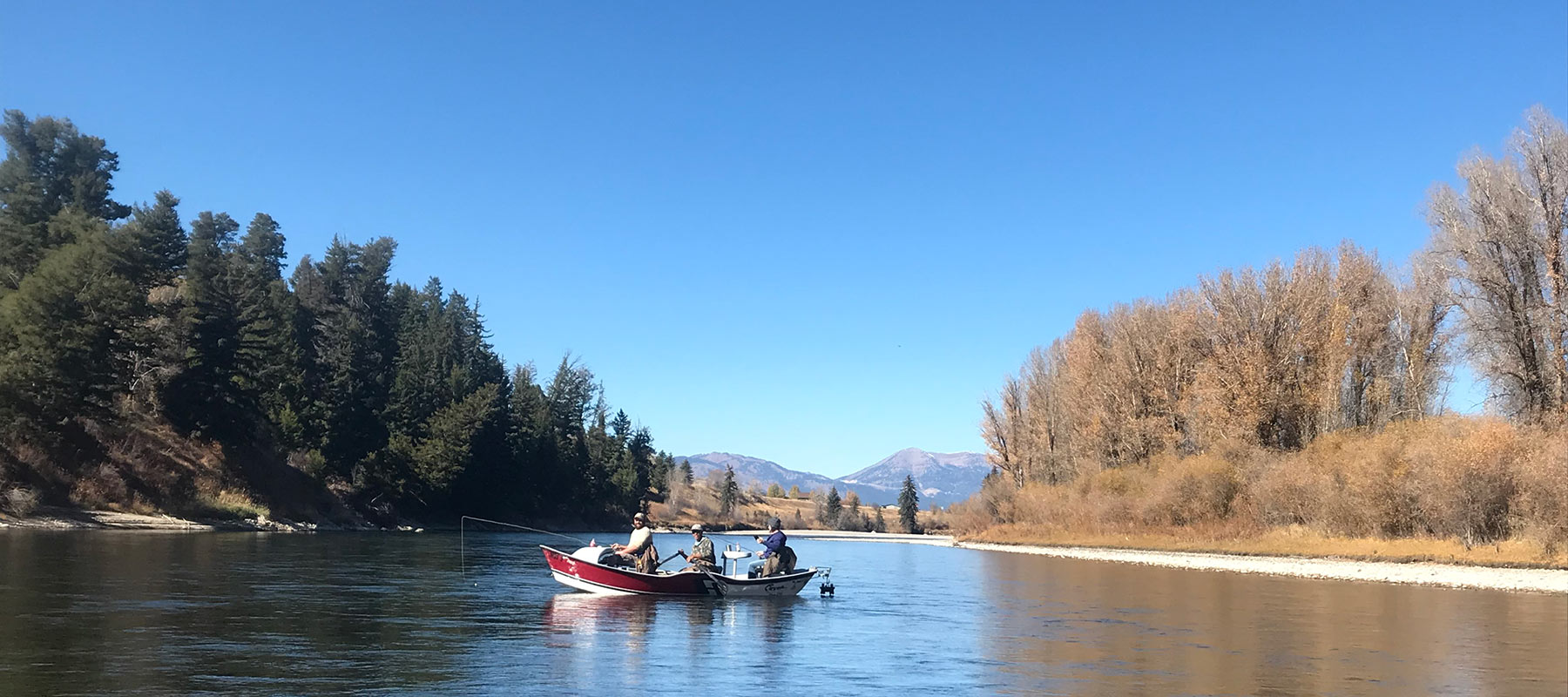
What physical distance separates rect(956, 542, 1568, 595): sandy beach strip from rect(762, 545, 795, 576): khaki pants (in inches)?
813

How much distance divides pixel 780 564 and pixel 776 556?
0.28 meters

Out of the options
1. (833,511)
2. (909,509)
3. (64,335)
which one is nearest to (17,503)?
(64,335)

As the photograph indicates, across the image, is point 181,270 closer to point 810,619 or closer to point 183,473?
point 183,473

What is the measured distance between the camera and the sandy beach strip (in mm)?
31609

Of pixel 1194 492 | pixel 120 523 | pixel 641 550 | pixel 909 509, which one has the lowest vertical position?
pixel 909 509

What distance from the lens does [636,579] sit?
28062mm

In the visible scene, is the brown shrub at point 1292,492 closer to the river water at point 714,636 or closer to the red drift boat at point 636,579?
the river water at point 714,636

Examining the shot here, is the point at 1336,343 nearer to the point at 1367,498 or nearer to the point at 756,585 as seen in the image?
the point at 1367,498

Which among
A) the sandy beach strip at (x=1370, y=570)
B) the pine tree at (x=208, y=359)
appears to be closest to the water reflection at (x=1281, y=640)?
the sandy beach strip at (x=1370, y=570)

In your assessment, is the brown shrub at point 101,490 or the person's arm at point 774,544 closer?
the person's arm at point 774,544

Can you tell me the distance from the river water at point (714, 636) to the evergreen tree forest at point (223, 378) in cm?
2174

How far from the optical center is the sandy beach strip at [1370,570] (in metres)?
31.6

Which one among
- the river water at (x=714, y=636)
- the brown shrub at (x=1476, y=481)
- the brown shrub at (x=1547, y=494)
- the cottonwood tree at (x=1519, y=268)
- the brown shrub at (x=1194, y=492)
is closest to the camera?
the river water at (x=714, y=636)

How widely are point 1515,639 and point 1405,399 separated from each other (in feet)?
119
